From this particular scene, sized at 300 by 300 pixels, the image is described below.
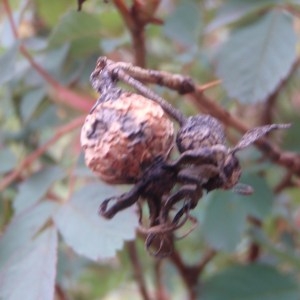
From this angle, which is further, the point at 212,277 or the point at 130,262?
the point at 130,262

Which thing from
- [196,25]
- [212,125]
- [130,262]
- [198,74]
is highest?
[212,125]

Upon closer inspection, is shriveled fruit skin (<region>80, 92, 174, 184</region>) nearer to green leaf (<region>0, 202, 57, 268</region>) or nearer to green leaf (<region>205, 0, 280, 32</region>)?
green leaf (<region>0, 202, 57, 268</region>)

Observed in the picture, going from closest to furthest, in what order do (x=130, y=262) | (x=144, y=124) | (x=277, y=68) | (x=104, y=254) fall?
(x=144, y=124)
(x=104, y=254)
(x=277, y=68)
(x=130, y=262)

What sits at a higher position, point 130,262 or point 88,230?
point 88,230

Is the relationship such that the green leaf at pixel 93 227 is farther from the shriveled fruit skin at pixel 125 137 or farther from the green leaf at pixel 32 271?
the shriveled fruit skin at pixel 125 137

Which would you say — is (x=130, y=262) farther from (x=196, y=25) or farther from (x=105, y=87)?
(x=105, y=87)

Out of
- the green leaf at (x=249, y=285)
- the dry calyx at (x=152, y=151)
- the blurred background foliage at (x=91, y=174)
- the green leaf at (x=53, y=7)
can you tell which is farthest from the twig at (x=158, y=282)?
the dry calyx at (x=152, y=151)

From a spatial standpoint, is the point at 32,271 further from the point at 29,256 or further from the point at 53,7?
the point at 53,7

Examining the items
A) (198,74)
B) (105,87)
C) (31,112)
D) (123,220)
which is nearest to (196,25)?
(198,74)
